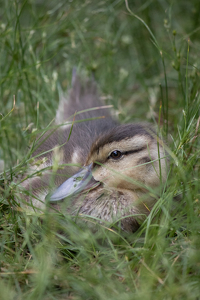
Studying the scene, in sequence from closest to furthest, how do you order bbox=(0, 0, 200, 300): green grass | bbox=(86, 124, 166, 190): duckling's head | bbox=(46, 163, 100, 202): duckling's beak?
bbox=(0, 0, 200, 300): green grass, bbox=(46, 163, 100, 202): duckling's beak, bbox=(86, 124, 166, 190): duckling's head

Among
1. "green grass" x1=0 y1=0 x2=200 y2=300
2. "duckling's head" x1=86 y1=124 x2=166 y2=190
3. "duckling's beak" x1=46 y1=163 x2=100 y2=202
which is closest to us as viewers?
"green grass" x1=0 y1=0 x2=200 y2=300

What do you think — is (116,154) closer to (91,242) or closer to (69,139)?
(69,139)

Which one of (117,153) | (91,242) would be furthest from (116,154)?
(91,242)

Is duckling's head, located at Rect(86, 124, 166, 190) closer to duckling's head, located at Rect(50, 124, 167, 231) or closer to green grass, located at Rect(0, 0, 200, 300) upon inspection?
duckling's head, located at Rect(50, 124, 167, 231)

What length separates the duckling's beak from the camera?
1899 millimetres

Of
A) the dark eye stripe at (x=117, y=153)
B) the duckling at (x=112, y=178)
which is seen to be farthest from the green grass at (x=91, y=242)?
the dark eye stripe at (x=117, y=153)

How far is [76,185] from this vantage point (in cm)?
194

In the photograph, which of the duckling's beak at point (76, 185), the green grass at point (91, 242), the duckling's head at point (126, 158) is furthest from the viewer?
the duckling's head at point (126, 158)

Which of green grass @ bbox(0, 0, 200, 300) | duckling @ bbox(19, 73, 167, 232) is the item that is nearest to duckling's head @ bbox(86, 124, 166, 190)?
duckling @ bbox(19, 73, 167, 232)

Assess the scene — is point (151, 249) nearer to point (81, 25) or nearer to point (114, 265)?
point (114, 265)

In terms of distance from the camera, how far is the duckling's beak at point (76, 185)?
1.90 meters

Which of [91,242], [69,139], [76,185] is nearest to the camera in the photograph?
[91,242]

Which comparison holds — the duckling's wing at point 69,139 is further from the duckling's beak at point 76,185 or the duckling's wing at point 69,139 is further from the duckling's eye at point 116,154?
the duckling's eye at point 116,154

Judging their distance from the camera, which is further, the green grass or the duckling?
the duckling
